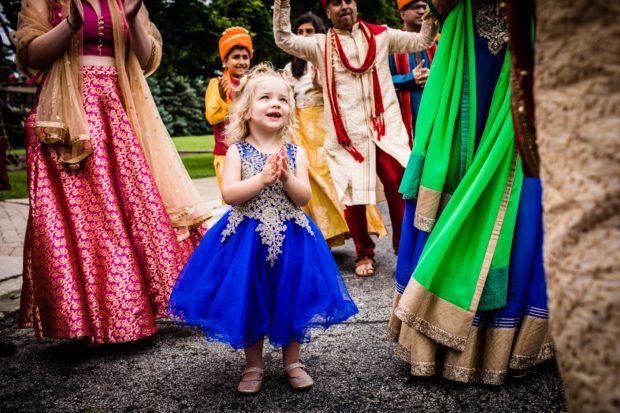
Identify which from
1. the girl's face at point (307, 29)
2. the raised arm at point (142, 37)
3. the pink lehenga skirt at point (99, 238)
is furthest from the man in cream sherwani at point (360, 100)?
the pink lehenga skirt at point (99, 238)

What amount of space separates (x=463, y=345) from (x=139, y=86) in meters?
2.31

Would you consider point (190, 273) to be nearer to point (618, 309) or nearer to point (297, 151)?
point (297, 151)

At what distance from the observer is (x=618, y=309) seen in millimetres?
807

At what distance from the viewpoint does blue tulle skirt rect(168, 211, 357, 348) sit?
2.16m

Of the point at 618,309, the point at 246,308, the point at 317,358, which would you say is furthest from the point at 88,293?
the point at 618,309

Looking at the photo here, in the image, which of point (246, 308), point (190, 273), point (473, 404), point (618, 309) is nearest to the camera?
point (618, 309)

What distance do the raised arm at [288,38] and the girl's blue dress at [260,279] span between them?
5.40ft

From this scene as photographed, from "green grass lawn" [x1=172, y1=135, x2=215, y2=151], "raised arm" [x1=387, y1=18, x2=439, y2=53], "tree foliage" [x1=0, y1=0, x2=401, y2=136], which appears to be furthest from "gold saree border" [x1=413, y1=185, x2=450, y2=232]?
"green grass lawn" [x1=172, y1=135, x2=215, y2=151]

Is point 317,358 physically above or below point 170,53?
below

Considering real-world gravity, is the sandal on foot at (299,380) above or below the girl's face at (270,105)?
below

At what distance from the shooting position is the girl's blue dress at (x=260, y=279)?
2.17 meters

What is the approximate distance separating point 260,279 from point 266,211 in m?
0.30

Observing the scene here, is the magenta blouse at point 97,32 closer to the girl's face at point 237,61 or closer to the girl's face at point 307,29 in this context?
the girl's face at point 237,61

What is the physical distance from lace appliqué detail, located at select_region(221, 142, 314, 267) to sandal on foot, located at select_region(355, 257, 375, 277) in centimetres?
183
